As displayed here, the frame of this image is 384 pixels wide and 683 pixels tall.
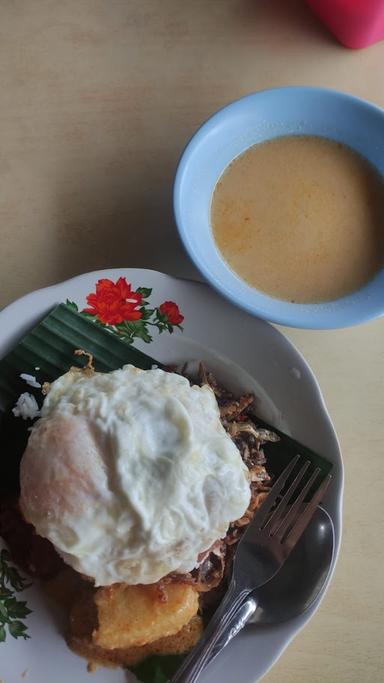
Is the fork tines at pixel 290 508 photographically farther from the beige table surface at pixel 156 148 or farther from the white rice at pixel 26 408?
the white rice at pixel 26 408

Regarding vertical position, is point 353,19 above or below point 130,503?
above

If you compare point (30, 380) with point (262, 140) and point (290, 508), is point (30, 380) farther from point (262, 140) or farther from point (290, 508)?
point (262, 140)

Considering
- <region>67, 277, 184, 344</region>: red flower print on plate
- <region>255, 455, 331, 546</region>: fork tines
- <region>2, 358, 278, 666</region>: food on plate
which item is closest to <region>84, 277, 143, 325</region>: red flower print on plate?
<region>67, 277, 184, 344</region>: red flower print on plate

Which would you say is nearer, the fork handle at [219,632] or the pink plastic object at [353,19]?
the fork handle at [219,632]

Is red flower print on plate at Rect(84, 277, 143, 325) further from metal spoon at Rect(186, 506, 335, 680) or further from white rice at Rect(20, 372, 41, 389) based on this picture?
metal spoon at Rect(186, 506, 335, 680)

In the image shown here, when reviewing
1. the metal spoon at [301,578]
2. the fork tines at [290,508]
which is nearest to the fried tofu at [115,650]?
the metal spoon at [301,578]

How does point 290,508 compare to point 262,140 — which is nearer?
point 290,508

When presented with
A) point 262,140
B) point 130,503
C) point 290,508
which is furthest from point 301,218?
point 130,503
